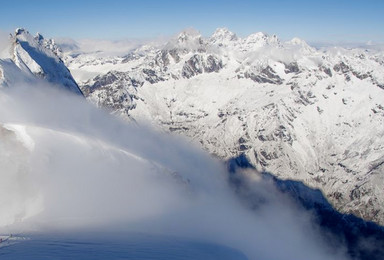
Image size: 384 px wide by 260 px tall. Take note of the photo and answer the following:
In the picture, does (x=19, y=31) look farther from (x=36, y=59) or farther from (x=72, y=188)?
(x=72, y=188)

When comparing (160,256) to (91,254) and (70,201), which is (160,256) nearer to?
(91,254)

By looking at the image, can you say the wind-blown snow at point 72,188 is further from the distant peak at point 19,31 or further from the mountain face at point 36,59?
the distant peak at point 19,31

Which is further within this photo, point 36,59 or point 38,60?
point 38,60

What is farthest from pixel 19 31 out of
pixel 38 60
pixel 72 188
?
pixel 72 188

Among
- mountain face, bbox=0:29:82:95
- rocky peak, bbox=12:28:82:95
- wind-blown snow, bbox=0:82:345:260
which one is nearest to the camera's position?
wind-blown snow, bbox=0:82:345:260

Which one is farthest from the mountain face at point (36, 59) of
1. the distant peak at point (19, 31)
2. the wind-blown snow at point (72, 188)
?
the wind-blown snow at point (72, 188)

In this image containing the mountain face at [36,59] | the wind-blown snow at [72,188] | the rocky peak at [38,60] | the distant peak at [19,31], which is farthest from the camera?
the distant peak at [19,31]

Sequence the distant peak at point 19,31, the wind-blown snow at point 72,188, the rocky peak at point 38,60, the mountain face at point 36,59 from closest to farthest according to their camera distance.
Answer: the wind-blown snow at point 72,188, the mountain face at point 36,59, the rocky peak at point 38,60, the distant peak at point 19,31

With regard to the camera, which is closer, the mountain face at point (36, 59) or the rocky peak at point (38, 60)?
the mountain face at point (36, 59)

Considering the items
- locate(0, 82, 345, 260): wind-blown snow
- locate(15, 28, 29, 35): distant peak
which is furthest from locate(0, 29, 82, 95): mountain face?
locate(0, 82, 345, 260): wind-blown snow

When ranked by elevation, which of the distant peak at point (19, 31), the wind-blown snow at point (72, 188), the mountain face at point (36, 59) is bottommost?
the wind-blown snow at point (72, 188)

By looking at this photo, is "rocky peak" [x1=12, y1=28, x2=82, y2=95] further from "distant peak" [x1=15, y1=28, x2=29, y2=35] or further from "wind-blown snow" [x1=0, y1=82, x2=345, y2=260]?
"wind-blown snow" [x1=0, y1=82, x2=345, y2=260]

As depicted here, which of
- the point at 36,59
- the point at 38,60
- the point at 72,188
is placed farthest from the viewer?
the point at 38,60

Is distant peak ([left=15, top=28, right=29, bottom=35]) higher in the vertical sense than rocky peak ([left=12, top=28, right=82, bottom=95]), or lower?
higher
